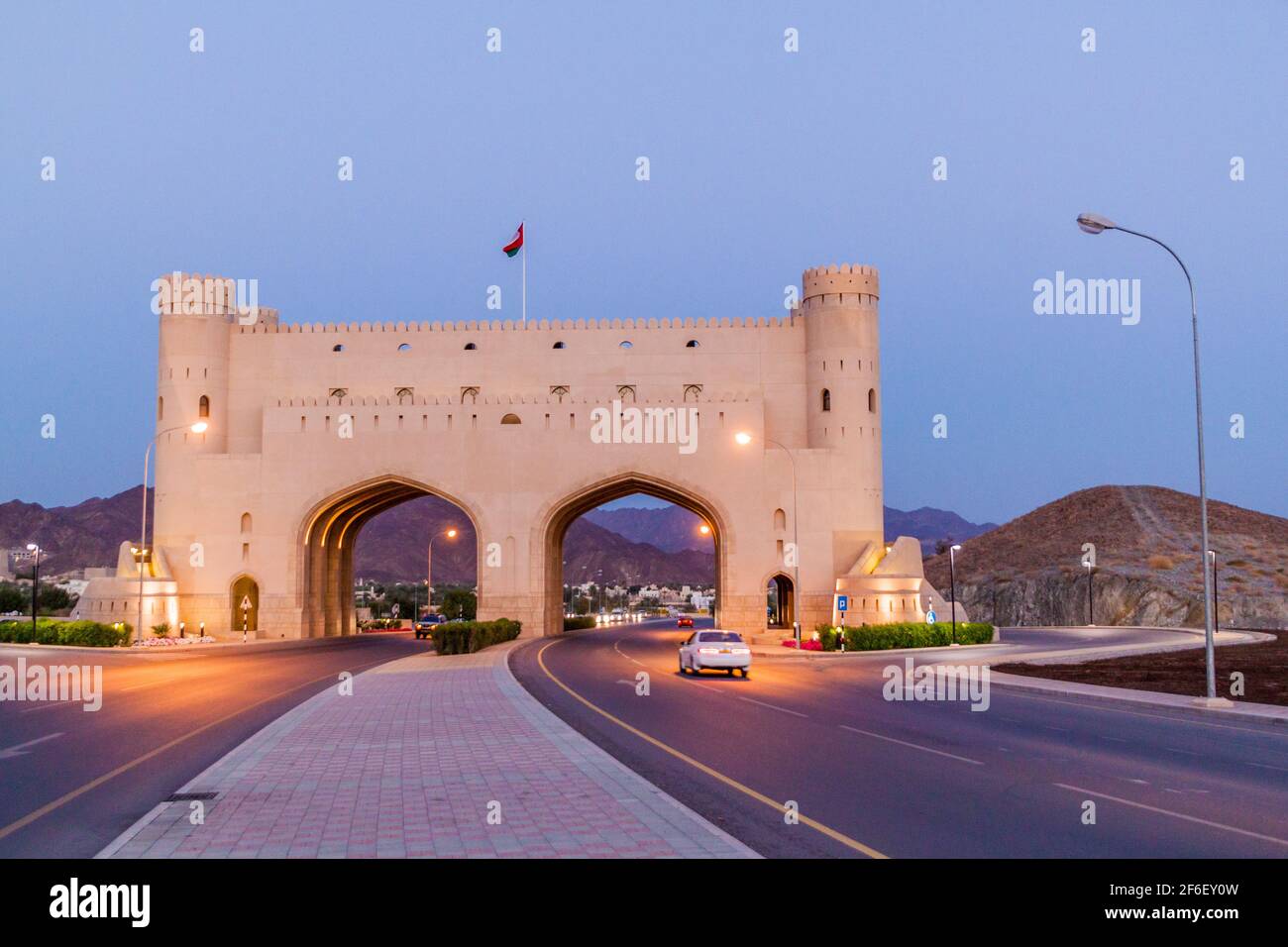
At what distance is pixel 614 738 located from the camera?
51.1 ft

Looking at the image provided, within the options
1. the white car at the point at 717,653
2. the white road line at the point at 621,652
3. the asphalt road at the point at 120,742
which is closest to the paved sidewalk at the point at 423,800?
the asphalt road at the point at 120,742

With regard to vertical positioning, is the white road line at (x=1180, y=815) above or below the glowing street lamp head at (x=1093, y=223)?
below

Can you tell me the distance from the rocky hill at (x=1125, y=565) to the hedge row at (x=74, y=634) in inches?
2382

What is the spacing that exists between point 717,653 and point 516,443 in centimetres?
2929

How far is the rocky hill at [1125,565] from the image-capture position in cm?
7662

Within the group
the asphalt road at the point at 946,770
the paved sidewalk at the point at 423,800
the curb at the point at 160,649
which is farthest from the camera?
the curb at the point at 160,649

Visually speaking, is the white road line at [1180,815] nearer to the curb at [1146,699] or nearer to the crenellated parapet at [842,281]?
Result: the curb at [1146,699]

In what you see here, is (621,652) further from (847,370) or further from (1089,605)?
(1089,605)

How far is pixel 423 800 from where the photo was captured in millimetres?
10070

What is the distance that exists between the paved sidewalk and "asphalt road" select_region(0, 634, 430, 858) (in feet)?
1.81

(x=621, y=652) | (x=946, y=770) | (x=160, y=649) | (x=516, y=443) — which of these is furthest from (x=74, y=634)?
(x=946, y=770)

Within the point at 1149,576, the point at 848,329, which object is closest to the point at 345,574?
the point at 848,329

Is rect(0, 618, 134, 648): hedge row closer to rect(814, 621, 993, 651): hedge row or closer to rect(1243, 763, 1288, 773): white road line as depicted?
rect(814, 621, 993, 651): hedge row

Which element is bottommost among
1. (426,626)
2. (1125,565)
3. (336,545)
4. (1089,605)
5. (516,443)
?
(1089,605)
